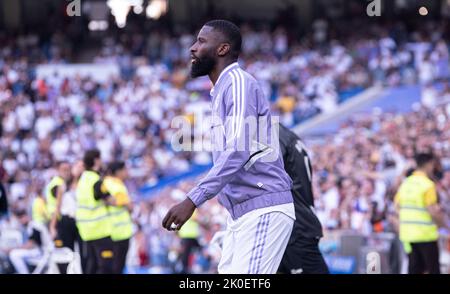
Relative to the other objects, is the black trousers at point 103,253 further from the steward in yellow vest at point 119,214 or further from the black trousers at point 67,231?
the black trousers at point 67,231

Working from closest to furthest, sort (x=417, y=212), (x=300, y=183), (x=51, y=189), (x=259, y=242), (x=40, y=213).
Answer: (x=259, y=242) → (x=300, y=183) → (x=417, y=212) → (x=51, y=189) → (x=40, y=213)

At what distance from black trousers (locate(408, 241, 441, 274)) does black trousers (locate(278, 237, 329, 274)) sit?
2.64 meters

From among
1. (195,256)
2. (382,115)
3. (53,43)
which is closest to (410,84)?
(382,115)

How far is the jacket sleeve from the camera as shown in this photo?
556cm

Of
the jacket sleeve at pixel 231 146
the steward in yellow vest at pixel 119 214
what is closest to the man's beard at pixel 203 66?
the jacket sleeve at pixel 231 146

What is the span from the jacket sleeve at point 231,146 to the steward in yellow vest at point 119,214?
5361 millimetres

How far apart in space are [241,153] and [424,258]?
17.4ft

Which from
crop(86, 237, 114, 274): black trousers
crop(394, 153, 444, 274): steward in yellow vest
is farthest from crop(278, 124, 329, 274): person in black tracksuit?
crop(86, 237, 114, 274): black trousers

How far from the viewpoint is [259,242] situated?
5.79m

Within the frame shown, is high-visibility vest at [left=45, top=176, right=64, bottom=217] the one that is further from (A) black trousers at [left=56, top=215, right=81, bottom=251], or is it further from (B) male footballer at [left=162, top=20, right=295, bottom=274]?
(B) male footballer at [left=162, top=20, right=295, bottom=274]

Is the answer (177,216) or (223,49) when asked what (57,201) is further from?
(177,216)

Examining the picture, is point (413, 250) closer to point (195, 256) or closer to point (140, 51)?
point (195, 256)

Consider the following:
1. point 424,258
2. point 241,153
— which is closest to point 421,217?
point 424,258

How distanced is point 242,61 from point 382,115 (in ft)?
19.2
